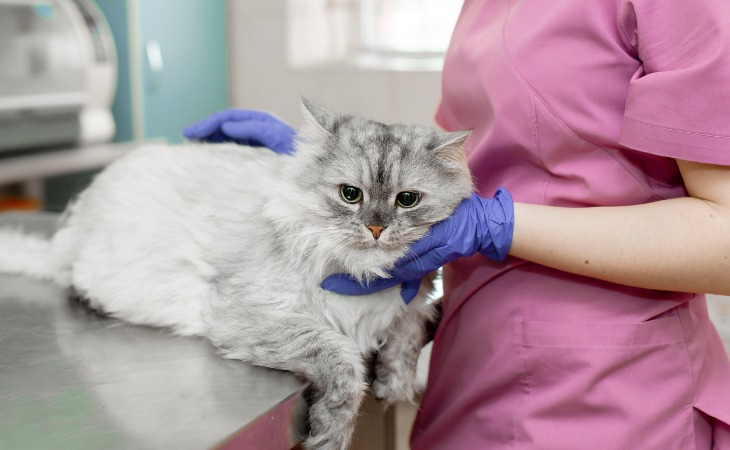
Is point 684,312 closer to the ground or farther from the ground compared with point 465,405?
farther from the ground

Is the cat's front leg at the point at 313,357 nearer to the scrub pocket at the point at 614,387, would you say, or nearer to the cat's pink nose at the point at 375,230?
the cat's pink nose at the point at 375,230

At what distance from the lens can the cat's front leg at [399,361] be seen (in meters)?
1.31

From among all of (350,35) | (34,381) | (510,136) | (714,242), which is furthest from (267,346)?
(350,35)

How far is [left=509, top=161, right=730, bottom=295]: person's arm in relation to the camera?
1.13 meters

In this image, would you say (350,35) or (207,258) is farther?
(350,35)

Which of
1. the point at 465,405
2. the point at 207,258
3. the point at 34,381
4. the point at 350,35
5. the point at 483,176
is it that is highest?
the point at 350,35

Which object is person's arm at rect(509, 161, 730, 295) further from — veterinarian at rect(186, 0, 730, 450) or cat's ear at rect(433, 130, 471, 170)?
cat's ear at rect(433, 130, 471, 170)

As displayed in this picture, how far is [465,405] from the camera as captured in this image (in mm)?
1394

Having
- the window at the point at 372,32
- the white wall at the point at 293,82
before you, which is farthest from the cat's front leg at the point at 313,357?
the window at the point at 372,32

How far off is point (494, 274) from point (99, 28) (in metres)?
2.61

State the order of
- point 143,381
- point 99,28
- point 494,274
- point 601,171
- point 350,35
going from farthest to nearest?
point 350,35 < point 99,28 < point 494,274 < point 601,171 < point 143,381

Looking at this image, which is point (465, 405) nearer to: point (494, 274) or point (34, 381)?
point (494, 274)

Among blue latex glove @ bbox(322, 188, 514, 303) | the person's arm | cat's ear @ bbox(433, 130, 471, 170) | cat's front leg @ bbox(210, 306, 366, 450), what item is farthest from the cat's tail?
the person's arm

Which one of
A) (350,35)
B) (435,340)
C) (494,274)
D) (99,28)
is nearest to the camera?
(494,274)
